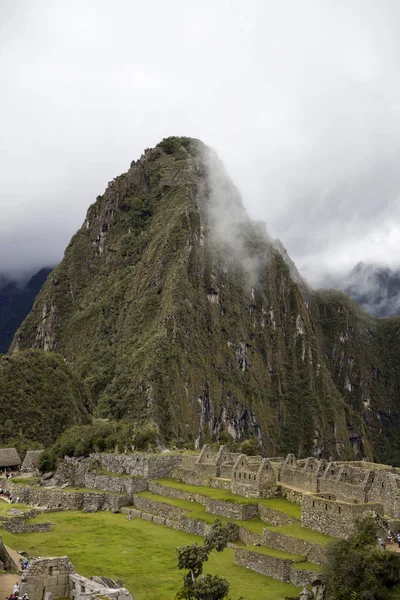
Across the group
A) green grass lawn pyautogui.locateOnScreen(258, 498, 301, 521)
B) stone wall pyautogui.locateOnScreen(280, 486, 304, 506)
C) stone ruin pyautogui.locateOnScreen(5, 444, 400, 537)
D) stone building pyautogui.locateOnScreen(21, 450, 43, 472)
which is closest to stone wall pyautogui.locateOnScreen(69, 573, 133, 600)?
stone ruin pyautogui.locateOnScreen(5, 444, 400, 537)

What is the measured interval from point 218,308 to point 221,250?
56.2 feet

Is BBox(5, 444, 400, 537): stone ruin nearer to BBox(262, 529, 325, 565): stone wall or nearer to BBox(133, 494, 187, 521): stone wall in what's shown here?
BBox(133, 494, 187, 521): stone wall

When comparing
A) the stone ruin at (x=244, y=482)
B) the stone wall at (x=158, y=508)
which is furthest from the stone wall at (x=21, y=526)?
the stone ruin at (x=244, y=482)

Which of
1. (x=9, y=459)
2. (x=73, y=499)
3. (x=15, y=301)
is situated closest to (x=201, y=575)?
(x=73, y=499)

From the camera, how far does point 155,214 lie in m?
173

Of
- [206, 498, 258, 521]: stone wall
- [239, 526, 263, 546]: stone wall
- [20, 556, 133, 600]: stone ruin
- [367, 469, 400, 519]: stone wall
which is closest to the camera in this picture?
[20, 556, 133, 600]: stone ruin

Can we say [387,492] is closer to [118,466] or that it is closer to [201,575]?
[201,575]

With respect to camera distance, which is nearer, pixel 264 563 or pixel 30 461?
pixel 264 563

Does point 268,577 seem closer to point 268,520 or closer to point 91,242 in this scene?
point 268,520

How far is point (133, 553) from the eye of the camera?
100 ft

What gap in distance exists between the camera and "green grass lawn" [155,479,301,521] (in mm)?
32547

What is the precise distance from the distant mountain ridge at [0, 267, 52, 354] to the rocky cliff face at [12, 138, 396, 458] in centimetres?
1571

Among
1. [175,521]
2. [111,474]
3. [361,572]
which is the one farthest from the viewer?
[111,474]

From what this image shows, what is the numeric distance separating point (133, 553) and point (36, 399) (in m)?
63.2
